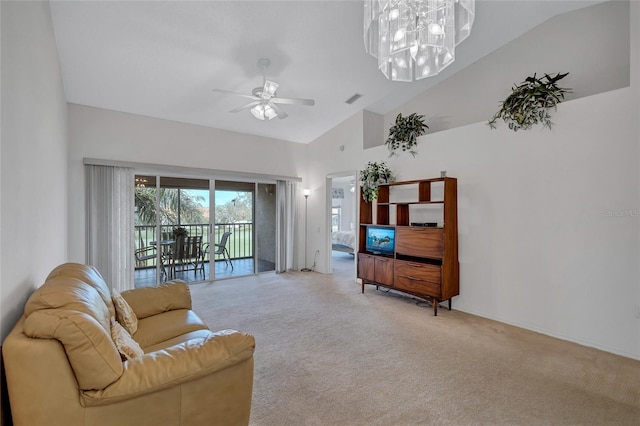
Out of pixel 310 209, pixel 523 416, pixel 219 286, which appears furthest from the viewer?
pixel 310 209

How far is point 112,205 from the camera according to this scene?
14.9 ft

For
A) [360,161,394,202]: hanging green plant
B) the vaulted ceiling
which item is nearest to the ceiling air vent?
the vaulted ceiling

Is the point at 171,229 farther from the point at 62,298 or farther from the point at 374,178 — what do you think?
the point at 62,298

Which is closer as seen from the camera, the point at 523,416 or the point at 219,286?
the point at 523,416

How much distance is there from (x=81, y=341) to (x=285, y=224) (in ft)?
17.3

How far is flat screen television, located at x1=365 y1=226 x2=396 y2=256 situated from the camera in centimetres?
471

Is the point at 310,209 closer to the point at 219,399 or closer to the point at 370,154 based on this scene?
the point at 370,154

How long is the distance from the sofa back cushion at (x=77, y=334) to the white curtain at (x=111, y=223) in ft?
11.9

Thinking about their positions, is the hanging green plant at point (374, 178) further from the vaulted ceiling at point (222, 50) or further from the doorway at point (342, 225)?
the vaulted ceiling at point (222, 50)

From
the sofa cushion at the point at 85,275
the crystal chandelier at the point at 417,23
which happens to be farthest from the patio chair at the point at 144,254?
the crystal chandelier at the point at 417,23

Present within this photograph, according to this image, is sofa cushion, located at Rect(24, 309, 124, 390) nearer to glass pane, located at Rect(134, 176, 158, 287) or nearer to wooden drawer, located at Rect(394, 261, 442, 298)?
wooden drawer, located at Rect(394, 261, 442, 298)

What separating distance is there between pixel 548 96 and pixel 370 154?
2692 millimetres

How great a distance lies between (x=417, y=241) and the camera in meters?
4.24

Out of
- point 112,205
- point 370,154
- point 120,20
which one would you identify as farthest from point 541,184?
point 112,205
